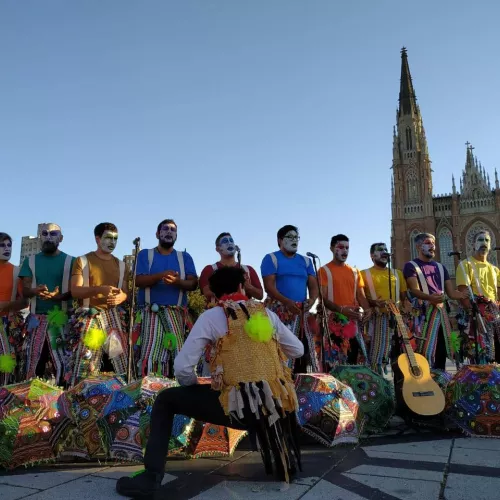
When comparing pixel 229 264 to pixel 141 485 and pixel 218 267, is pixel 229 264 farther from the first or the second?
pixel 141 485

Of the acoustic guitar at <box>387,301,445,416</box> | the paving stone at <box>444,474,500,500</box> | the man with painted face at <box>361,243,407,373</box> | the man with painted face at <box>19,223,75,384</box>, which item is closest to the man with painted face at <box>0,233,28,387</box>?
the man with painted face at <box>19,223,75,384</box>

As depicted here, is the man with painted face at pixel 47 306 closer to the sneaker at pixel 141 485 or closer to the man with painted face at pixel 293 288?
the man with painted face at pixel 293 288

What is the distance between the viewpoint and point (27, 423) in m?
3.58

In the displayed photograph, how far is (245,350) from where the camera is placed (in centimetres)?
298

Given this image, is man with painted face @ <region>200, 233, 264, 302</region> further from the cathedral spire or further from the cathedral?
the cathedral spire

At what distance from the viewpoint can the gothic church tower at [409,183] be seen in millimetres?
67375

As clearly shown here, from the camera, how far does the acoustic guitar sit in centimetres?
451

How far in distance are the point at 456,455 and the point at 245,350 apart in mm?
1932

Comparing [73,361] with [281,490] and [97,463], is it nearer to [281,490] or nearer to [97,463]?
[97,463]

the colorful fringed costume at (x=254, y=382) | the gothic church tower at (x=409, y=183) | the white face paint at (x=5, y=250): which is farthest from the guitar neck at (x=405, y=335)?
the gothic church tower at (x=409, y=183)

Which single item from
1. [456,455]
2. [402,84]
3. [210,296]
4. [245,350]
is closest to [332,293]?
[210,296]

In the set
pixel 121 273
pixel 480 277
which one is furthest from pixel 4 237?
pixel 480 277

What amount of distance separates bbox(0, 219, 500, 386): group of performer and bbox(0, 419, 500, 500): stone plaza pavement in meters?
1.52

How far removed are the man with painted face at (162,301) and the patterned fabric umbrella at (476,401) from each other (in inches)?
103
